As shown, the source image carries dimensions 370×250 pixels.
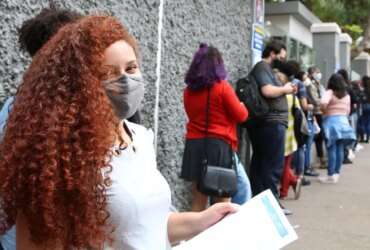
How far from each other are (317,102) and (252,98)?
3.32 metres

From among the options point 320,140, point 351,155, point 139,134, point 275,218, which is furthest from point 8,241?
point 351,155

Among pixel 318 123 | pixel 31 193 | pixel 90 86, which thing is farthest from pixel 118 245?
pixel 318 123

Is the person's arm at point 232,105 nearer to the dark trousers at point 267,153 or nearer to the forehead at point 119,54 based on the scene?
the dark trousers at point 267,153

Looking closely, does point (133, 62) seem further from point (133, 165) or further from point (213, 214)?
point (213, 214)

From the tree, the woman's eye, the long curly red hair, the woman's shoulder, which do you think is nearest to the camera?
the long curly red hair

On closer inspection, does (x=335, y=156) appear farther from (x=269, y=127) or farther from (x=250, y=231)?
(x=250, y=231)

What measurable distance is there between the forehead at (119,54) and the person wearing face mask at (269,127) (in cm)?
476

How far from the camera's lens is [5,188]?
168 centimetres

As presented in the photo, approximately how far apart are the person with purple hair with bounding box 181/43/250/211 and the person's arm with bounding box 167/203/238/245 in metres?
2.91

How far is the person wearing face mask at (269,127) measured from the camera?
6.73m

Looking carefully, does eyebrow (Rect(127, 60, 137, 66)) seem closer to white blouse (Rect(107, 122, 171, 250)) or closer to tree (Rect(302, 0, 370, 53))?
white blouse (Rect(107, 122, 171, 250))

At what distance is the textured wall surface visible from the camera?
505 centimetres

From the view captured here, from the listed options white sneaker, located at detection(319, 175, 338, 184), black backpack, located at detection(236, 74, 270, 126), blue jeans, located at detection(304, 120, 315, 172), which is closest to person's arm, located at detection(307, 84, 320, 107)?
blue jeans, located at detection(304, 120, 315, 172)

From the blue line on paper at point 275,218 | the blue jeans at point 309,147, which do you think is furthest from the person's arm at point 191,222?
the blue jeans at point 309,147
